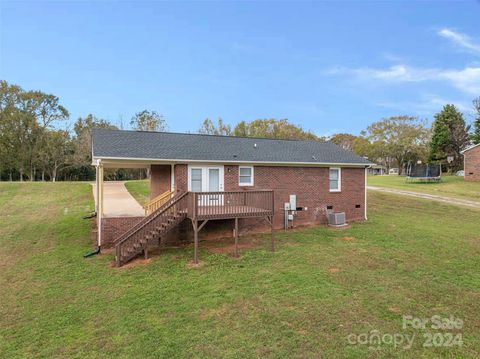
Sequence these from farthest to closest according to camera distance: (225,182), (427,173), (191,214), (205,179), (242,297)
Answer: (427,173) < (225,182) < (205,179) < (191,214) < (242,297)

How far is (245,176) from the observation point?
13609 millimetres

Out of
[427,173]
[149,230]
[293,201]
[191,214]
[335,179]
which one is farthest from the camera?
[427,173]

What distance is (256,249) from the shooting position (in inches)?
439

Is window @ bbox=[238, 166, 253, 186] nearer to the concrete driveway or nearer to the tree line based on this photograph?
the concrete driveway

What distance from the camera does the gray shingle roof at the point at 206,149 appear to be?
11.9m

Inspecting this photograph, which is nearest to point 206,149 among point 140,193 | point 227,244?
point 227,244

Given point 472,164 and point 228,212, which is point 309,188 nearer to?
point 228,212

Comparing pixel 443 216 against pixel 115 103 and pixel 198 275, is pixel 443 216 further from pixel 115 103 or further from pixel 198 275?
pixel 115 103

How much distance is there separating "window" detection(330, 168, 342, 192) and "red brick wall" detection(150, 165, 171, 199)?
335 inches

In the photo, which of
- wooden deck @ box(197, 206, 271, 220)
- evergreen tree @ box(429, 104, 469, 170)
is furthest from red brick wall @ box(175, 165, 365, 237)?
evergreen tree @ box(429, 104, 469, 170)

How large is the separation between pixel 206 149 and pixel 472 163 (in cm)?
3037

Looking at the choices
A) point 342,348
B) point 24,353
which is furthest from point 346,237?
point 24,353

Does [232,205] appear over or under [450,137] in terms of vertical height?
under

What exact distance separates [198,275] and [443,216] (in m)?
15.8
